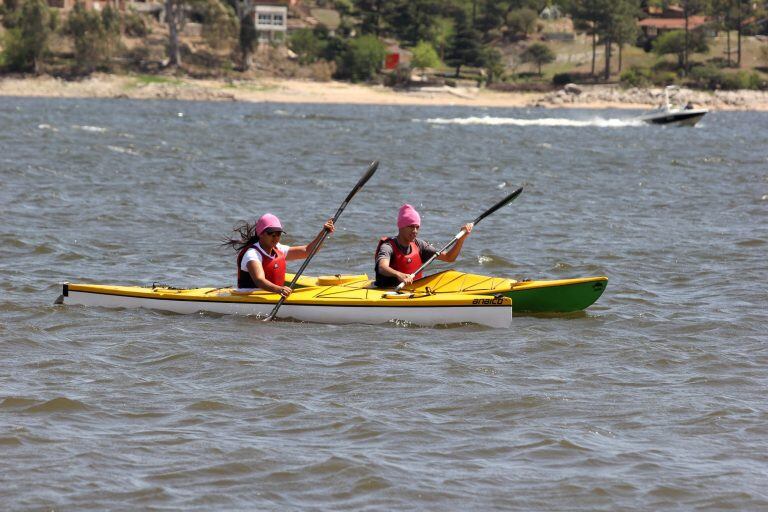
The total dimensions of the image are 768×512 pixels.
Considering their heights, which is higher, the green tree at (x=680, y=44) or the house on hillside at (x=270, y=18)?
the house on hillside at (x=270, y=18)

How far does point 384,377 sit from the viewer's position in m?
8.58

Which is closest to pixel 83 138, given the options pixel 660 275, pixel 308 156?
pixel 308 156

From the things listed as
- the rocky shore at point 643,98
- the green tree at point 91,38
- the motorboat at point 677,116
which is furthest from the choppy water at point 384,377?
the green tree at point 91,38

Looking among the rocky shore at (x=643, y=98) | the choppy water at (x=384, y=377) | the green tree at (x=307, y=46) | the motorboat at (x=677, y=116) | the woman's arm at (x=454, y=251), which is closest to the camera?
the choppy water at (x=384, y=377)

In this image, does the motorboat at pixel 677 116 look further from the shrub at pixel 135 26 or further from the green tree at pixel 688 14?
the shrub at pixel 135 26

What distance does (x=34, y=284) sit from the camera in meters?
12.2

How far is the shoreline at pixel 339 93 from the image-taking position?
81.9 metres

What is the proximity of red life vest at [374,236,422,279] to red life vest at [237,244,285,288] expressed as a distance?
871 millimetres

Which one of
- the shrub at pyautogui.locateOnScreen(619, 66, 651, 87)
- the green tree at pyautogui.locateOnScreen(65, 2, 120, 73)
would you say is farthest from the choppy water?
the shrub at pyautogui.locateOnScreen(619, 66, 651, 87)

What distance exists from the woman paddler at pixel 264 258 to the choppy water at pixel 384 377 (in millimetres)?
397

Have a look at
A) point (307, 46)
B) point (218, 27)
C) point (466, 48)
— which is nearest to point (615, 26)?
point (466, 48)

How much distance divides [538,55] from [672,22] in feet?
53.1

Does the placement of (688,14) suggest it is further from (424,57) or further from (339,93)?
(339,93)

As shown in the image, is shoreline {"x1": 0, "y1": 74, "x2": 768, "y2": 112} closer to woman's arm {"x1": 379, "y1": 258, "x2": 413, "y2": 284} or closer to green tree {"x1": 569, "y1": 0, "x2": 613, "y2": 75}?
green tree {"x1": 569, "y1": 0, "x2": 613, "y2": 75}
